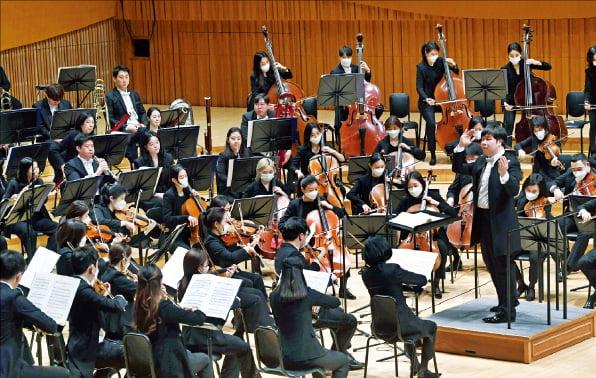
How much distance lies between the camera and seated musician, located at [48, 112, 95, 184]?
341 inches

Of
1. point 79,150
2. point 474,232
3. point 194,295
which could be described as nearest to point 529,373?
point 474,232

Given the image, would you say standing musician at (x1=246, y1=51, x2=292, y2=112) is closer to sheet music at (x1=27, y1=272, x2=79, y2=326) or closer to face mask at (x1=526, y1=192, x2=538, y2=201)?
face mask at (x1=526, y1=192, x2=538, y2=201)

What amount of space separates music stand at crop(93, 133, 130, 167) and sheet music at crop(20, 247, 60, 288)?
2379 millimetres

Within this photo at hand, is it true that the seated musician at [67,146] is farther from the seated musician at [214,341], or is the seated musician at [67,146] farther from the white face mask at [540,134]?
the white face mask at [540,134]

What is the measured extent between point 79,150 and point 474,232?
3.01 meters

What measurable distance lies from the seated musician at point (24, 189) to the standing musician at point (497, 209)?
2.71 meters

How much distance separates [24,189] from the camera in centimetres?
733

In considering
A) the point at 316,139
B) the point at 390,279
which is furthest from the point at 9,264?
the point at 316,139

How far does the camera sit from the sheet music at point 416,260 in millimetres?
6348

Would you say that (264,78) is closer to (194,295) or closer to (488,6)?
(488,6)

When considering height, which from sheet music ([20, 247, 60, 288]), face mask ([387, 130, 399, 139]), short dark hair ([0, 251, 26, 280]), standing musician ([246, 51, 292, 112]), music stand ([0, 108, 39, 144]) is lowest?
sheet music ([20, 247, 60, 288])

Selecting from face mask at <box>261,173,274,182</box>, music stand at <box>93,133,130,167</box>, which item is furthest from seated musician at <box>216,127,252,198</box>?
music stand at <box>93,133,130,167</box>

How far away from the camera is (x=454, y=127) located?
32.1ft

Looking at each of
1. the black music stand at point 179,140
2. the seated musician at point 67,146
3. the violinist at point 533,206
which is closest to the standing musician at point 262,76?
the black music stand at point 179,140
